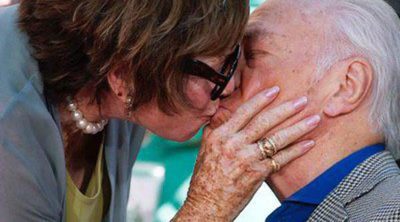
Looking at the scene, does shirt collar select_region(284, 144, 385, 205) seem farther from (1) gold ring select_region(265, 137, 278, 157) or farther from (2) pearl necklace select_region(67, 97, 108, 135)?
(2) pearl necklace select_region(67, 97, 108, 135)

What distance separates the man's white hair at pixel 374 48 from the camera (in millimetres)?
2416

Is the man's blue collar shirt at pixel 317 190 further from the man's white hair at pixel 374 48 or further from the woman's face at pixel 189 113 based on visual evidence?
the woman's face at pixel 189 113

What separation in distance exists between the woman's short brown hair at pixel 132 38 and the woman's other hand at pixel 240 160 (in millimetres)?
189

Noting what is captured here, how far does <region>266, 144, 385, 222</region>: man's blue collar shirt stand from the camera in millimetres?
2369

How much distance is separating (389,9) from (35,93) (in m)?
1.12

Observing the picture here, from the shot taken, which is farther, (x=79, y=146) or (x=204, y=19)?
(x=79, y=146)

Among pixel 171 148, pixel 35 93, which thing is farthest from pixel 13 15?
pixel 171 148

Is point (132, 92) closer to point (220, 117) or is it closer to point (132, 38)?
point (132, 38)

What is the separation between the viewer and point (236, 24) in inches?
93.8

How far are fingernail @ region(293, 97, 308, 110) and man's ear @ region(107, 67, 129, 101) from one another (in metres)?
0.52

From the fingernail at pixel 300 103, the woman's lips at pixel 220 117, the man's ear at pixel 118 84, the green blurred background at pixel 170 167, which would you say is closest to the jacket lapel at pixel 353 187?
the fingernail at pixel 300 103

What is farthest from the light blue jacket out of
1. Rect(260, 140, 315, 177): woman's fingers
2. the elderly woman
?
Rect(260, 140, 315, 177): woman's fingers

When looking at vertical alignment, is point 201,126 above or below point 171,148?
above

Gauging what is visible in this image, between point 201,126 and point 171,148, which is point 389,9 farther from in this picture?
point 171,148
